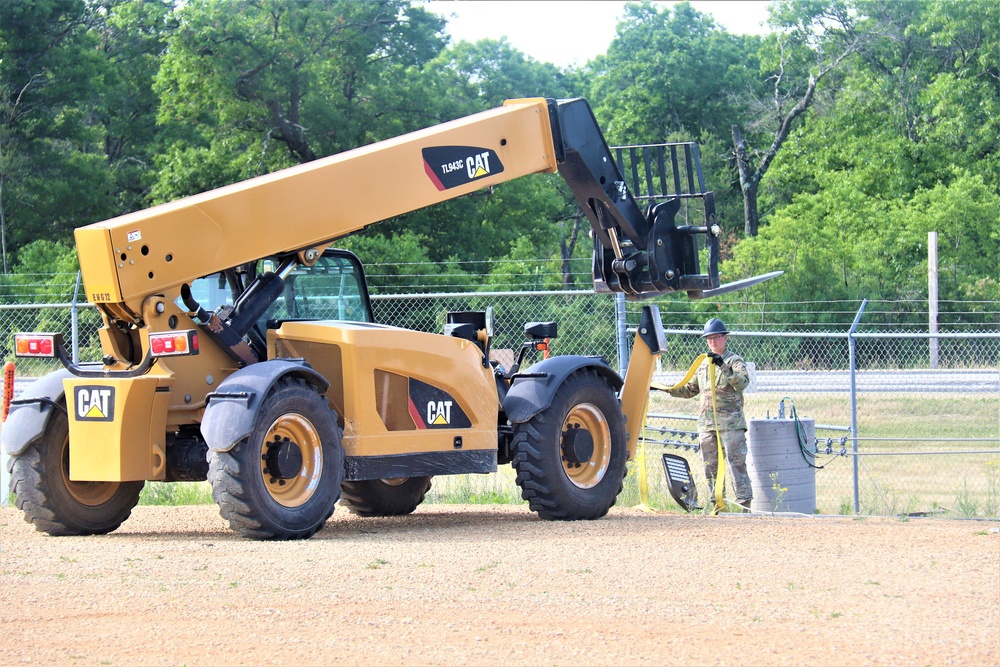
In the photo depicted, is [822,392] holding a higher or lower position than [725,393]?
lower

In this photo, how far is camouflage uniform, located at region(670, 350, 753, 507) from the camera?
12.6 metres

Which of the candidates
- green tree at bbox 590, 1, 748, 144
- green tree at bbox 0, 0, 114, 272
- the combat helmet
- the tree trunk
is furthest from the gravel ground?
green tree at bbox 590, 1, 748, 144

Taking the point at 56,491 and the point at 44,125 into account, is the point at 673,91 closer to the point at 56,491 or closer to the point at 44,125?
the point at 44,125

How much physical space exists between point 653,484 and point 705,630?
798 cm

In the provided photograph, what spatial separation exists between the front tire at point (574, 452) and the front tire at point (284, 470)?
1.78m

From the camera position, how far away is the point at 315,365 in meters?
9.64

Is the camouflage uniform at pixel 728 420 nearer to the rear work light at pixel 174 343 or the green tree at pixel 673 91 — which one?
the rear work light at pixel 174 343

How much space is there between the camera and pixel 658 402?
74.1 feet

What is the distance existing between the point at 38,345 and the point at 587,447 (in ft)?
14.4

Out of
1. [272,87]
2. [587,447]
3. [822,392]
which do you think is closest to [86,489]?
[587,447]

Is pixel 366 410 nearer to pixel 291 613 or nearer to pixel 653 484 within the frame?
pixel 291 613

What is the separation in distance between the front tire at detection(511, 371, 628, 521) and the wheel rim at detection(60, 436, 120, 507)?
310cm

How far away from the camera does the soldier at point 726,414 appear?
41.2 feet

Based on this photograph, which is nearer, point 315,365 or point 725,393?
A: point 315,365
